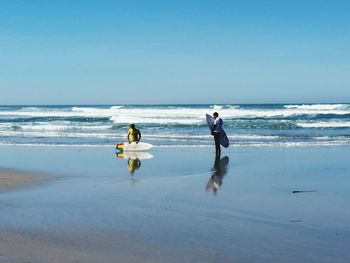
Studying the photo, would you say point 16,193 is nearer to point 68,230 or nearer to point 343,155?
point 68,230

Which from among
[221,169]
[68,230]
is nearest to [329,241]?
[68,230]

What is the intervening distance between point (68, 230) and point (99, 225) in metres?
0.45

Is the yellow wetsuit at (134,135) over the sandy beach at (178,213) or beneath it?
over

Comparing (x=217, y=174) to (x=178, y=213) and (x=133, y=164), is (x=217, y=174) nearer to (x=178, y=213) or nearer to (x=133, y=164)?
(x=133, y=164)

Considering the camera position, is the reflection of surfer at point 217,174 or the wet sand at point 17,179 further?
the wet sand at point 17,179

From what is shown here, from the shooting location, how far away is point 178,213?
24.5 ft

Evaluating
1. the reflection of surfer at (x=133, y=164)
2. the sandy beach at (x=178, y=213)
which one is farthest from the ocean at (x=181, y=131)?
the sandy beach at (x=178, y=213)

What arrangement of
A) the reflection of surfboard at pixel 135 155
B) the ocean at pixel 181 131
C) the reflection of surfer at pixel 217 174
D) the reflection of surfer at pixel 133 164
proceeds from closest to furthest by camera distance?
the reflection of surfer at pixel 217 174 → the reflection of surfer at pixel 133 164 → the reflection of surfboard at pixel 135 155 → the ocean at pixel 181 131

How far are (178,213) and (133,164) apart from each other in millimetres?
6406

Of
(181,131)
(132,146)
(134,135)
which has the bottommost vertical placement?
(181,131)

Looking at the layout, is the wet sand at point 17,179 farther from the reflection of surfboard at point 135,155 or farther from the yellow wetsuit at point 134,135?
the yellow wetsuit at point 134,135

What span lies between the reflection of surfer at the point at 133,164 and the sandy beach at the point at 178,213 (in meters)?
0.20

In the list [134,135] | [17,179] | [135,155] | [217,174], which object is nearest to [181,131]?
[134,135]

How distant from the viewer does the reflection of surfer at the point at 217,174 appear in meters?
9.82
